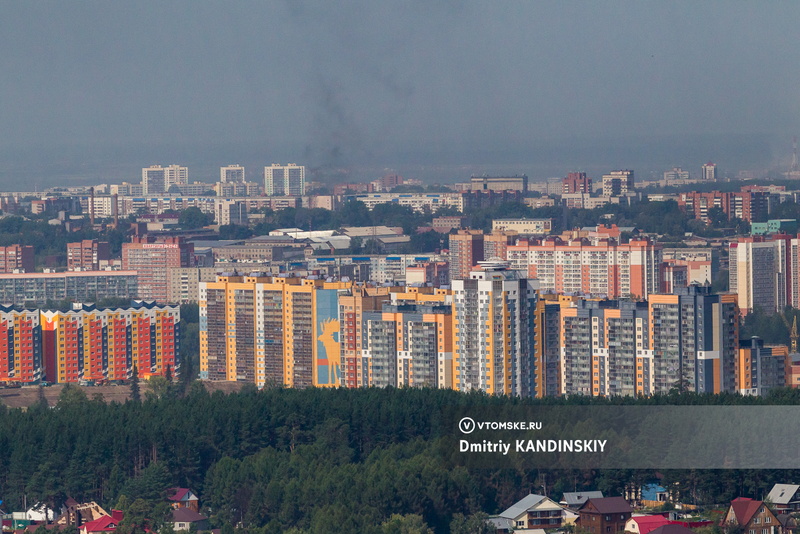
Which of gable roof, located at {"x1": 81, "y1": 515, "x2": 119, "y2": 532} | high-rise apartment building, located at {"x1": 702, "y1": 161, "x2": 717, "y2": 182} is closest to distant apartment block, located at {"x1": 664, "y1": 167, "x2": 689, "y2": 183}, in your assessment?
high-rise apartment building, located at {"x1": 702, "y1": 161, "x2": 717, "y2": 182}

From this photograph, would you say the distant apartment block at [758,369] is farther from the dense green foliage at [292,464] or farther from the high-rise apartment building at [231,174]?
the high-rise apartment building at [231,174]

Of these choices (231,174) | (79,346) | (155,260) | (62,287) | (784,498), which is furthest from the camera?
(231,174)

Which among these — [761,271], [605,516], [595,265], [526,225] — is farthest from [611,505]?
[526,225]

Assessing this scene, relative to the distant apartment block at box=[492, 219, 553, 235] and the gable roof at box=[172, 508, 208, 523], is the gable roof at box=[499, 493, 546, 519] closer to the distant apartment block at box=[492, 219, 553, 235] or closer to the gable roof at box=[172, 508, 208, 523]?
the gable roof at box=[172, 508, 208, 523]

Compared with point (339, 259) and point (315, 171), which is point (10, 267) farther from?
point (315, 171)

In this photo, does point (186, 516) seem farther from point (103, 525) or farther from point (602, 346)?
point (602, 346)

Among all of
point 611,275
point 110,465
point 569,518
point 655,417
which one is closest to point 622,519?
point 569,518
